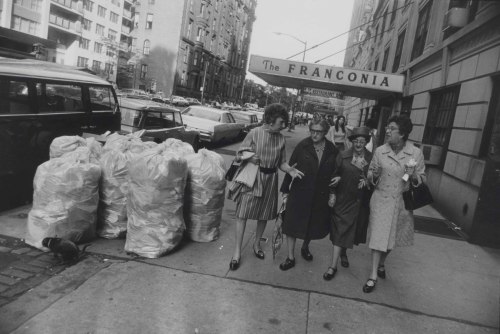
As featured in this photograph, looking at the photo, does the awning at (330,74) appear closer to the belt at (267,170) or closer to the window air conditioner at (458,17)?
the window air conditioner at (458,17)

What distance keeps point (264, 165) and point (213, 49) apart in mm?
69638

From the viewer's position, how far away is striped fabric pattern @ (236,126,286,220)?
435 centimetres

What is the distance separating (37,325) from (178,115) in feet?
26.6

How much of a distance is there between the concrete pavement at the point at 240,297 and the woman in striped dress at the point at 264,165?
0.53 meters

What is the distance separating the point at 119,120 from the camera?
26.0ft

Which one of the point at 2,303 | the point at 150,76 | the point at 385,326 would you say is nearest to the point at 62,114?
the point at 2,303

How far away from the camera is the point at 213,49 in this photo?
70.6 metres

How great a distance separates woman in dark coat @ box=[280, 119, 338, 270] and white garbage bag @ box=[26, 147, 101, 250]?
2.22 m

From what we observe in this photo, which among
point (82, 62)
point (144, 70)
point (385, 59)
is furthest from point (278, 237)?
point (82, 62)

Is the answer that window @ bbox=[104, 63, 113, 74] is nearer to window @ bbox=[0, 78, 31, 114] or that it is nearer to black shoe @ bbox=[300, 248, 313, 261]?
window @ bbox=[0, 78, 31, 114]

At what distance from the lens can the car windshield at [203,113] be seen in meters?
15.1

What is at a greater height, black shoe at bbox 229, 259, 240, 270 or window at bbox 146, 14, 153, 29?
window at bbox 146, 14, 153, 29

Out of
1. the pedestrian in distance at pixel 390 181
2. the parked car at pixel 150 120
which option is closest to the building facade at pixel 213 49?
the parked car at pixel 150 120

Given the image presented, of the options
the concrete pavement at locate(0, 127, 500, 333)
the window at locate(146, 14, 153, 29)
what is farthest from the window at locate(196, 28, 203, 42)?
the concrete pavement at locate(0, 127, 500, 333)
